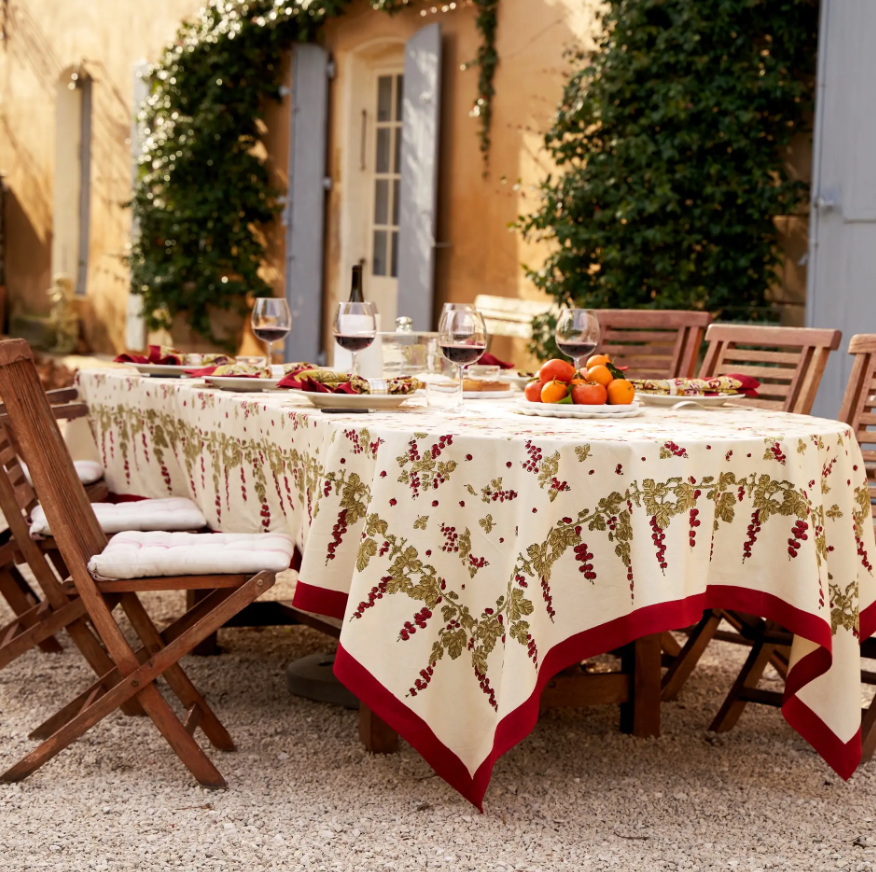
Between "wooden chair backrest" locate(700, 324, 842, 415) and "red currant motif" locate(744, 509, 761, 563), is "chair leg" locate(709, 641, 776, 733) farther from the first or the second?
"wooden chair backrest" locate(700, 324, 842, 415)

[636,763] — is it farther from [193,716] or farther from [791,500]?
[193,716]

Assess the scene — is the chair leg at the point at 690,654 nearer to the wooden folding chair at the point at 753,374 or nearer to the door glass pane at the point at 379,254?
the wooden folding chair at the point at 753,374

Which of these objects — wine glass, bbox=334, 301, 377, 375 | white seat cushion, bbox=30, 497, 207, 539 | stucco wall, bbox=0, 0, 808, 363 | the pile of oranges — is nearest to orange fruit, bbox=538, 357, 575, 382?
the pile of oranges

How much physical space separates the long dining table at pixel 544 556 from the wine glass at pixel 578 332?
0.28 meters


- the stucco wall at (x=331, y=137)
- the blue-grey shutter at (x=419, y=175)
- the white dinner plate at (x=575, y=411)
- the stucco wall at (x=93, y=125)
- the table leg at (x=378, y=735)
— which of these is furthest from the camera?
the stucco wall at (x=93, y=125)

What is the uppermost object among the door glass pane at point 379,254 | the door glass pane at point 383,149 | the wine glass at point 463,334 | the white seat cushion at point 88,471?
the door glass pane at point 383,149

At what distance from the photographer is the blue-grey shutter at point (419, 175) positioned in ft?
26.6

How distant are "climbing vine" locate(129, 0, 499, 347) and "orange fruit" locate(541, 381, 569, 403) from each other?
6851 mm

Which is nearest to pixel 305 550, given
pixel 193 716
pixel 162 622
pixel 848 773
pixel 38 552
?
pixel 193 716

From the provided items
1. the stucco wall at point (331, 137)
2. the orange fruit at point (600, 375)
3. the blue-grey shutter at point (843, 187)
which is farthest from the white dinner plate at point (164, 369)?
the stucco wall at point (331, 137)

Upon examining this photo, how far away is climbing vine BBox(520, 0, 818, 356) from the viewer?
6.44 m

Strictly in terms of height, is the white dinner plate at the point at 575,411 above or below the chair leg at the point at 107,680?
above

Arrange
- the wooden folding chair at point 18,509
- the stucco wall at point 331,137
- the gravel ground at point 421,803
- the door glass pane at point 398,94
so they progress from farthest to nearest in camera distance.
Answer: the door glass pane at point 398,94
the stucco wall at point 331,137
the wooden folding chair at point 18,509
the gravel ground at point 421,803

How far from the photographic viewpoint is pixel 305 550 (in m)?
2.86
